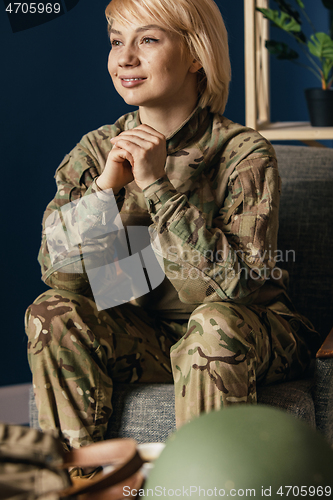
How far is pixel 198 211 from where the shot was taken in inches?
40.2

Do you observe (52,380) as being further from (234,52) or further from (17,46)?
(234,52)

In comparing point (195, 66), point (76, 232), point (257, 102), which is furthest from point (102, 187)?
point (257, 102)

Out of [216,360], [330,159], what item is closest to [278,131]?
[330,159]

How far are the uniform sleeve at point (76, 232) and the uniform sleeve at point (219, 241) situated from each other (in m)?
0.12

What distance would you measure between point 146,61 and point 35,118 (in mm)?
823

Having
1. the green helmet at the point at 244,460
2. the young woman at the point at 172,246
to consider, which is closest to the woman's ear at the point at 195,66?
the young woman at the point at 172,246

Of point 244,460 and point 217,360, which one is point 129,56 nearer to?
point 217,360

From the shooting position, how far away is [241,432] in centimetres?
43

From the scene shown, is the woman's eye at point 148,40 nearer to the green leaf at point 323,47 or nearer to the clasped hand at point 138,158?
the clasped hand at point 138,158

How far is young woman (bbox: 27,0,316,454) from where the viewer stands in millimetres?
979

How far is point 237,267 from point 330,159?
0.59 m

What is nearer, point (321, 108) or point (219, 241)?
point (219, 241)

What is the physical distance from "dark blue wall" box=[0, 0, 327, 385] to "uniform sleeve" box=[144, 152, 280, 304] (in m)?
0.89

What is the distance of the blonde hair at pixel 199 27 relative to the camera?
104cm
